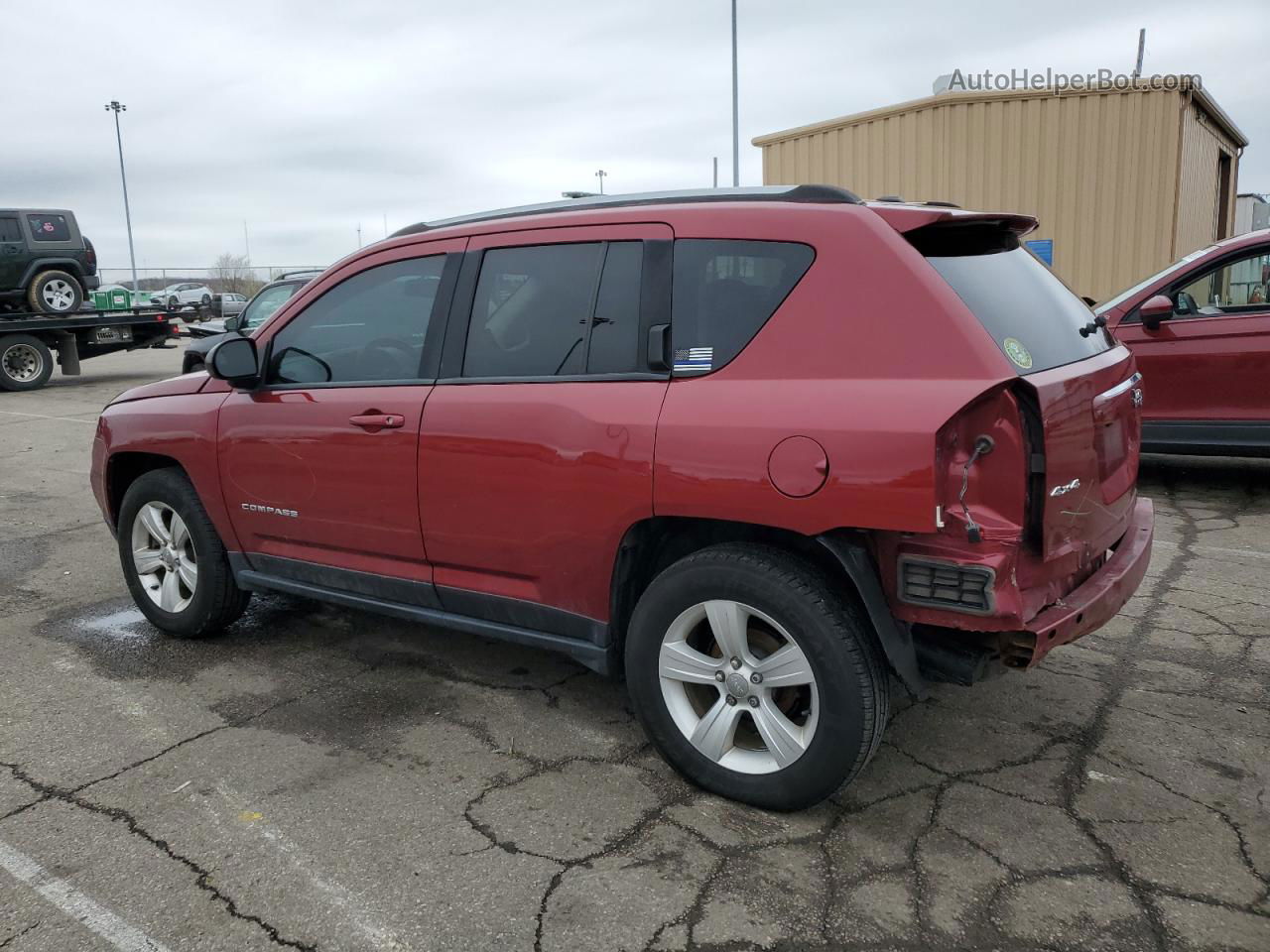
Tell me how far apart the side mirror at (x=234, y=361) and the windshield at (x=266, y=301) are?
876cm

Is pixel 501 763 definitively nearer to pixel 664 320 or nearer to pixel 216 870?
pixel 216 870

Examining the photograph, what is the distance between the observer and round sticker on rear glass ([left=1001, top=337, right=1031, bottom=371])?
2.71 meters

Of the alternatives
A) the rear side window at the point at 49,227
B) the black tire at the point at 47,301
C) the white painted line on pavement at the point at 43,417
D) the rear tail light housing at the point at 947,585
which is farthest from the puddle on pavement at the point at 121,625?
the rear side window at the point at 49,227

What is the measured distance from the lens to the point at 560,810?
3008 millimetres

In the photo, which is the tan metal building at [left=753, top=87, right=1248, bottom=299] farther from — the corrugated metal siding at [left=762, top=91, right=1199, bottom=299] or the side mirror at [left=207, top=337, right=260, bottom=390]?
the side mirror at [left=207, top=337, right=260, bottom=390]

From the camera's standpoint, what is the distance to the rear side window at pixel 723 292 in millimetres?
2934

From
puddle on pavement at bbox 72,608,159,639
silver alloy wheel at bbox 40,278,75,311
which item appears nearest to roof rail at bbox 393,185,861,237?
puddle on pavement at bbox 72,608,159,639

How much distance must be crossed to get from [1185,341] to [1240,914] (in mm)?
5192

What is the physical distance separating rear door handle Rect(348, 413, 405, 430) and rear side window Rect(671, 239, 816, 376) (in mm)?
1117

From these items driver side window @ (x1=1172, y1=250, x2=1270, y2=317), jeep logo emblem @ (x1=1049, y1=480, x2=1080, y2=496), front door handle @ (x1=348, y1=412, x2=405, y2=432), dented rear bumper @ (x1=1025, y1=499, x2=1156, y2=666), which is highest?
driver side window @ (x1=1172, y1=250, x2=1270, y2=317)

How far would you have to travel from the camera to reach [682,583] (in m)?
2.93

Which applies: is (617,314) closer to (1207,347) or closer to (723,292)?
(723,292)

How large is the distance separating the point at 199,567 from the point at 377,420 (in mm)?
1339

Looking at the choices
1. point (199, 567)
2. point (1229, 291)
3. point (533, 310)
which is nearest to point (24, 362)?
point (199, 567)
